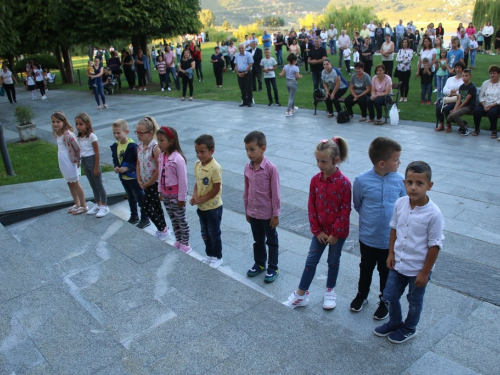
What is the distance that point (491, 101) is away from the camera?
394 inches

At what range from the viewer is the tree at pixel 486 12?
88.4 feet

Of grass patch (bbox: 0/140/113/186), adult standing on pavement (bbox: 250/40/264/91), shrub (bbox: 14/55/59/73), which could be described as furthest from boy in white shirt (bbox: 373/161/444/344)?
shrub (bbox: 14/55/59/73)

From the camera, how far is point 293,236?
5980mm

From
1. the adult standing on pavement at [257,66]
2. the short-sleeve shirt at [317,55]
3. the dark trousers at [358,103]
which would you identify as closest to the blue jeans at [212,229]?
the dark trousers at [358,103]

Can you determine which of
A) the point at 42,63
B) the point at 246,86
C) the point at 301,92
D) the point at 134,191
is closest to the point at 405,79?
the point at 301,92

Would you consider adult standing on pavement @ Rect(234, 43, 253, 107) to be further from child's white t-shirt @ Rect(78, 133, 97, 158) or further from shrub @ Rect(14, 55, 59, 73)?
shrub @ Rect(14, 55, 59, 73)

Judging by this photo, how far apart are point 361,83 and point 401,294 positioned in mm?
9519

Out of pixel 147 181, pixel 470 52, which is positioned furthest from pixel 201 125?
pixel 470 52

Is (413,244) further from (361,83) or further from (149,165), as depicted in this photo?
(361,83)

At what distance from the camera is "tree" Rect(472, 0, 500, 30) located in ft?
88.4

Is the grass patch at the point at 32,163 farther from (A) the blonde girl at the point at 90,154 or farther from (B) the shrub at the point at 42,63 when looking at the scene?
(B) the shrub at the point at 42,63

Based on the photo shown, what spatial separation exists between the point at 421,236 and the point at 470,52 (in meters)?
20.5

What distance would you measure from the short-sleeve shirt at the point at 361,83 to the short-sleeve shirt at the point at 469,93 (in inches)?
94.0

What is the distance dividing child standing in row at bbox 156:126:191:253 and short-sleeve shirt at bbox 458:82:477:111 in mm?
8036
